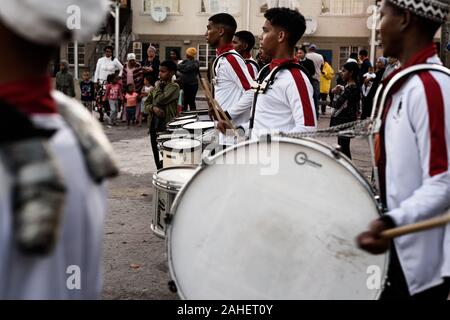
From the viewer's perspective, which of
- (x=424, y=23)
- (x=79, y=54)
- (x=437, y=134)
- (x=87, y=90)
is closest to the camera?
(x=437, y=134)

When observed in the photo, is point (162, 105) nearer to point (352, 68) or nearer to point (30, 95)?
point (352, 68)

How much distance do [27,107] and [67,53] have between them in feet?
107

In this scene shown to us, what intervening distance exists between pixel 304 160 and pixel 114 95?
13350mm

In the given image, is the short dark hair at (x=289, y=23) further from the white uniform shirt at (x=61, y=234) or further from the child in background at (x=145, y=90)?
the child in background at (x=145, y=90)

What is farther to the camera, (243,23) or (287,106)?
(243,23)

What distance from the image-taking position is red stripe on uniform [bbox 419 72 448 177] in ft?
8.09

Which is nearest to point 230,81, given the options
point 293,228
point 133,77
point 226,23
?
point 226,23

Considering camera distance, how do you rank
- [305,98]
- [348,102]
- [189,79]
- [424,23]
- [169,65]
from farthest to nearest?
[189,79] < [169,65] < [348,102] < [305,98] < [424,23]

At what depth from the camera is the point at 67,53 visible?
32.6m

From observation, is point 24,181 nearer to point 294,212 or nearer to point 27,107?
point 27,107

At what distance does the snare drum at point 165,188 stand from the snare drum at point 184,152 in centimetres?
79

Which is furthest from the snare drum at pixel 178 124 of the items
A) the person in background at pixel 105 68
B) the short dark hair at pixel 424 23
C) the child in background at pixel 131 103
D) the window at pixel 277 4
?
the window at pixel 277 4

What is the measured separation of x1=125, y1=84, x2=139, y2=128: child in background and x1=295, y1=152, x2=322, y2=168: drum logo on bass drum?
1300cm

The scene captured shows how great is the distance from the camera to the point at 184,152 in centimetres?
570
